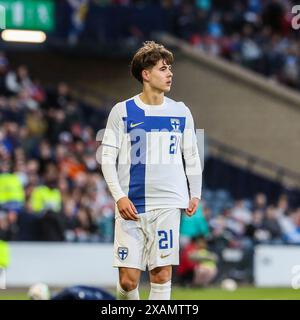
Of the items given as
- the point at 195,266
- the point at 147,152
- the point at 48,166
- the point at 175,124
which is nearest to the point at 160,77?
the point at 175,124

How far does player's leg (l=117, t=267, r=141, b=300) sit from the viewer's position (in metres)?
8.81

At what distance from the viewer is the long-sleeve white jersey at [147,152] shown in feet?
28.9

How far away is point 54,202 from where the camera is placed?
1967 cm

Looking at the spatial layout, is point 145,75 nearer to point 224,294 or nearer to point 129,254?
point 129,254

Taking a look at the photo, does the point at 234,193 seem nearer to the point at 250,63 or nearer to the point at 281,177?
the point at 281,177

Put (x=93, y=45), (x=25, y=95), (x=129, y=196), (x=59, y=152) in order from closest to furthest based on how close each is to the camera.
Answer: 1. (x=129, y=196)
2. (x=59, y=152)
3. (x=25, y=95)
4. (x=93, y=45)

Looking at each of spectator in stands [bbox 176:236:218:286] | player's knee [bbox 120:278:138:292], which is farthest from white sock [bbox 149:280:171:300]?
spectator in stands [bbox 176:236:218:286]

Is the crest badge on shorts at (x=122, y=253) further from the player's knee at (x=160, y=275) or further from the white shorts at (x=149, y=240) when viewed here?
the player's knee at (x=160, y=275)

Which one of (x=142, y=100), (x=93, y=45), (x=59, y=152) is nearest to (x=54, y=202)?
(x=59, y=152)

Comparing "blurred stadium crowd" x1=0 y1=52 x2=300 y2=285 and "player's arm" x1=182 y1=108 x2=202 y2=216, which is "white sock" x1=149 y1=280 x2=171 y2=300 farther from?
"blurred stadium crowd" x1=0 y1=52 x2=300 y2=285

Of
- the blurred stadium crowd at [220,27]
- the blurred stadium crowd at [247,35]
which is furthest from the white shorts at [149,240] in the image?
the blurred stadium crowd at [247,35]

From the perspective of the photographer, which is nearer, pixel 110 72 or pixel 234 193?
pixel 234 193
